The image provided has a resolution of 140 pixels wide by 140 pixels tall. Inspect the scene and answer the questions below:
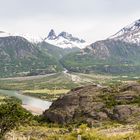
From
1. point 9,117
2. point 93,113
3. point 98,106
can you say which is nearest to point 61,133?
point 93,113

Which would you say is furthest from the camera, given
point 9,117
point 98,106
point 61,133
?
point 98,106

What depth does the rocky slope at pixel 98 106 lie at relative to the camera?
11289cm

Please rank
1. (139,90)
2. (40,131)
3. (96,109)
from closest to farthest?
(40,131) → (96,109) → (139,90)

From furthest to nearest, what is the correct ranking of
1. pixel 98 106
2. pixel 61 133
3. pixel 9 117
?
pixel 98 106, pixel 61 133, pixel 9 117

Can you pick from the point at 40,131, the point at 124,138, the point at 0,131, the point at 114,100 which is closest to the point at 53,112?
the point at 114,100

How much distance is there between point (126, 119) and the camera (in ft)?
366

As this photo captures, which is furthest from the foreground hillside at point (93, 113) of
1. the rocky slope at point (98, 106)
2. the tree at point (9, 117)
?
the tree at point (9, 117)

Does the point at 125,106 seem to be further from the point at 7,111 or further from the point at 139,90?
the point at 7,111

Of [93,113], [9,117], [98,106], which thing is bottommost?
[93,113]

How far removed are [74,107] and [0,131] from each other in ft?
152

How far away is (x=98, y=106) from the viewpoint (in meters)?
119

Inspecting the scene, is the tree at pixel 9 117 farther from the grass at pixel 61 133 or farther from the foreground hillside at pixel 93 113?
the foreground hillside at pixel 93 113

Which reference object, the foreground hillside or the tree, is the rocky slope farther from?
the tree

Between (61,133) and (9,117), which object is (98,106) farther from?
(9,117)
